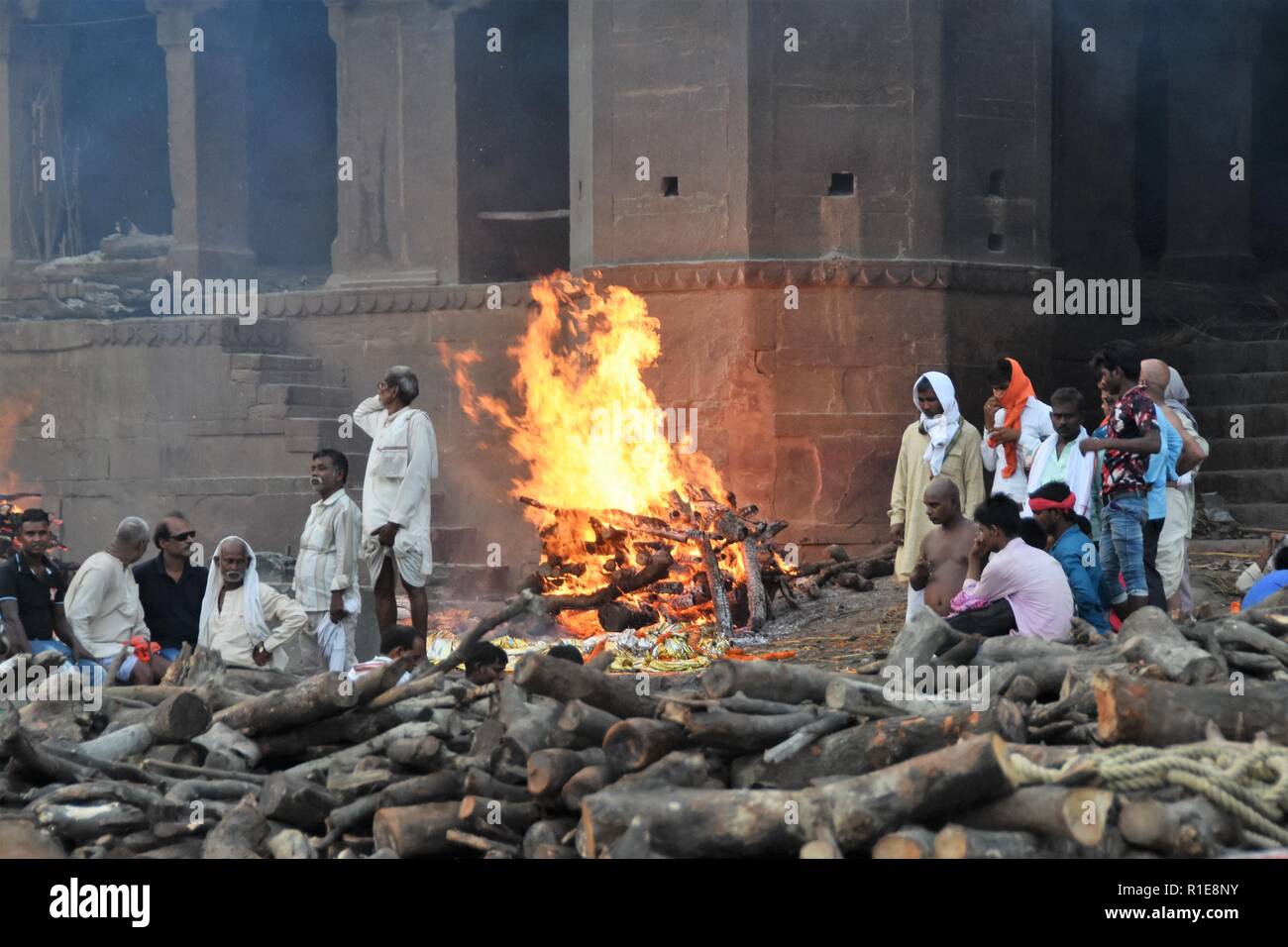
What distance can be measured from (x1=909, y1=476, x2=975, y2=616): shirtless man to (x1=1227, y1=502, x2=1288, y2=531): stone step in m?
5.10

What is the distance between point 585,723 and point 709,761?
0.48 m

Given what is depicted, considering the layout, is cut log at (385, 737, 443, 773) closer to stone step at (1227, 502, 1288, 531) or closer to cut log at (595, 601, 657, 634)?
cut log at (595, 601, 657, 634)

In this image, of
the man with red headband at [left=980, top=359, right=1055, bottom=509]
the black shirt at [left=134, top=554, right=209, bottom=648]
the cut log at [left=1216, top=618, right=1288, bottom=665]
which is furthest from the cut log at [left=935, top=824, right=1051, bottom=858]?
the man with red headband at [left=980, top=359, right=1055, bottom=509]

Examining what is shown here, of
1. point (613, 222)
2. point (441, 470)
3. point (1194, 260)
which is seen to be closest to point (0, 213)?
point (441, 470)

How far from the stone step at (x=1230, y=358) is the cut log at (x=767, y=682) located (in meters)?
8.95

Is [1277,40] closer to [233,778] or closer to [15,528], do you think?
[15,528]

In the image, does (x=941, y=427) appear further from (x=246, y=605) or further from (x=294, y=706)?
(x=294, y=706)

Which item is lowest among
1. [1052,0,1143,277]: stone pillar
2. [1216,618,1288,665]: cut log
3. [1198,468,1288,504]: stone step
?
[1216,618,1288,665]: cut log

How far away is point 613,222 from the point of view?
1543cm

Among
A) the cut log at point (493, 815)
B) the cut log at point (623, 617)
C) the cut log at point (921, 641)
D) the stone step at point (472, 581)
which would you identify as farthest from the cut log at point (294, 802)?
the stone step at point (472, 581)

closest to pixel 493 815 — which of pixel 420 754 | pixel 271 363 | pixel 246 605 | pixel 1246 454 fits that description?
pixel 420 754

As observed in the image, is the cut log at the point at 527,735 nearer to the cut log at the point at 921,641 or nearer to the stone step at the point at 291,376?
the cut log at the point at 921,641

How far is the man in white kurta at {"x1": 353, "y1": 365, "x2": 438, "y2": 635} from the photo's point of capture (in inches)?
462

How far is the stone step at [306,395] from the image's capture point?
16.7m
